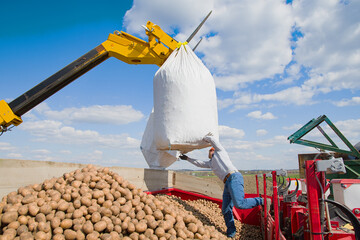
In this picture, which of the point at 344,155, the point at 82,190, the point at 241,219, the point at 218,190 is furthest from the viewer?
the point at 344,155

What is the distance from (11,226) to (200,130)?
2596 millimetres

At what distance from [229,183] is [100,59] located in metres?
3.56

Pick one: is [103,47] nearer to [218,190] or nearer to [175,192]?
[175,192]

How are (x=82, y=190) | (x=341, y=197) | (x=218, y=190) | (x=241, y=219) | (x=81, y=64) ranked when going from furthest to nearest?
1. (x=81, y=64)
2. (x=218, y=190)
3. (x=241, y=219)
4. (x=341, y=197)
5. (x=82, y=190)

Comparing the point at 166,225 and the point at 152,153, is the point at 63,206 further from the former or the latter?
the point at 152,153

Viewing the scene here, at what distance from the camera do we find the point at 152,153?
5.25 meters

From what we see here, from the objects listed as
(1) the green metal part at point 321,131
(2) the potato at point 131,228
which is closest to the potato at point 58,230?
(2) the potato at point 131,228

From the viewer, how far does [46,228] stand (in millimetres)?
2322

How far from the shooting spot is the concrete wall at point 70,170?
2.74 meters

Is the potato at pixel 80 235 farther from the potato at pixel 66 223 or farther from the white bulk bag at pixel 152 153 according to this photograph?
the white bulk bag at pixel 152 153

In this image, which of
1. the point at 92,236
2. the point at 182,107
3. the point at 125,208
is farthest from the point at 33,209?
the point at 182,107

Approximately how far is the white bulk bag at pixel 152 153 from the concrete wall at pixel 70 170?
0.82 ft

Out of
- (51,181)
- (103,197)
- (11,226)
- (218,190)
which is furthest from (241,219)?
(11,226)

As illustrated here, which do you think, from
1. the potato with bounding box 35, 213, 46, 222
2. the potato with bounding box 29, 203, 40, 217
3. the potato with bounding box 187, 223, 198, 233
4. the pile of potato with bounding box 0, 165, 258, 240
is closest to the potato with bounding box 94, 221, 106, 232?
the pile of potato with bounding box 0, 165, 258, 240
